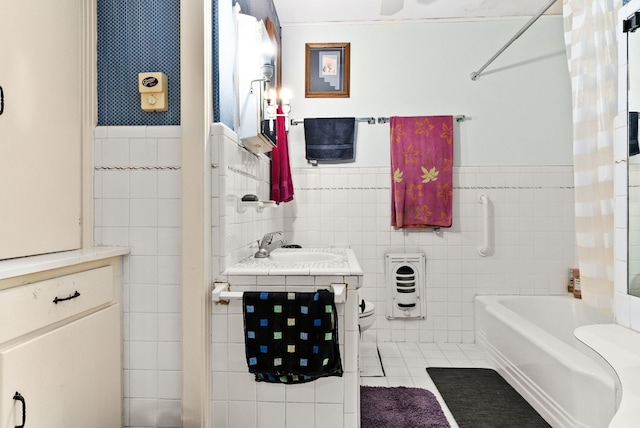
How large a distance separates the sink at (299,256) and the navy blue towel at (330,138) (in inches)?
40.1

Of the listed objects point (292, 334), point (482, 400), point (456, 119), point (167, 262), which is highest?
point (456, 119)

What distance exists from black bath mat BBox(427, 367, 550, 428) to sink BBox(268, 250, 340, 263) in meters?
1.02

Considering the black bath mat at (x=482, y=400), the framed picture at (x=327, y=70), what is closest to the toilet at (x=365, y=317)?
the black bath mat at (x=482, y=400)

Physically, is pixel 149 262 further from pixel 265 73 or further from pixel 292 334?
pixel 265 73

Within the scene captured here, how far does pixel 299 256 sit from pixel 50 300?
1305 mm

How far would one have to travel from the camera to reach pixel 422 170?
3035mm

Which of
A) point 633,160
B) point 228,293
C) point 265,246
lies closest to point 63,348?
point 228,293

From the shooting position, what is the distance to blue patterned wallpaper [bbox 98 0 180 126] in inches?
65.9

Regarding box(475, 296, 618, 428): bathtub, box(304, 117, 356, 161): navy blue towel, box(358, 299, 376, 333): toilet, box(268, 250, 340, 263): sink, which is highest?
box(304, 117, 356, 161): navy blue towel

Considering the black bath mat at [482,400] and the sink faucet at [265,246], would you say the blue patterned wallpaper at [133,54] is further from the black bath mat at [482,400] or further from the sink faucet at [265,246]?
the black bath mat at [482,400]

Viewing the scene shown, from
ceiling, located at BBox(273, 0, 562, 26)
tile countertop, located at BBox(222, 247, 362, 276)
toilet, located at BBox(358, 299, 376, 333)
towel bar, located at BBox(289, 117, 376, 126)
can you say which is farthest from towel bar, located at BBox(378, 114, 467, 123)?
tile countertop, located at BBox(222, 247, 362, 276)

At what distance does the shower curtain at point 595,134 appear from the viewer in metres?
1.84

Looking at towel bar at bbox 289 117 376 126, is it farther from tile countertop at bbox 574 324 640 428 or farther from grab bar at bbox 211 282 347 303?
tile countertop at bbox 574 324 640 428

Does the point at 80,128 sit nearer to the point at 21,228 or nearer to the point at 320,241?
the point at 21,228
